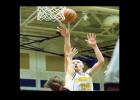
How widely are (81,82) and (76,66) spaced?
0.21m

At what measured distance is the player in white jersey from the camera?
523 cm

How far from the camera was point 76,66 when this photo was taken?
209 inches

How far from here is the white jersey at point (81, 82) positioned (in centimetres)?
528

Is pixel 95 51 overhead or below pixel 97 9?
below

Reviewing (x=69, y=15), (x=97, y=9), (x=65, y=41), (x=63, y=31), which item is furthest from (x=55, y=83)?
(x=97, y=9)

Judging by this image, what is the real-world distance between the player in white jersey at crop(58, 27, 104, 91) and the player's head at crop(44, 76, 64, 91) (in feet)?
0.23

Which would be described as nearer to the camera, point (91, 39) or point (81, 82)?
point (91, 39)

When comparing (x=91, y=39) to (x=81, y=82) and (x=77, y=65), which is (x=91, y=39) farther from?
(x=81, y=82)

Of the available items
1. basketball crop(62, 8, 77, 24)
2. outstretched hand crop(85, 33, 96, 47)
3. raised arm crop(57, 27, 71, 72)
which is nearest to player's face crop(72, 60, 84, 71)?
raised arm crop(57, 27, 71, 72)

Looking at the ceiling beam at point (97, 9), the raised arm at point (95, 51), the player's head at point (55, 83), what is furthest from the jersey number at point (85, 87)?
the ceiling beam at point (97, 9)

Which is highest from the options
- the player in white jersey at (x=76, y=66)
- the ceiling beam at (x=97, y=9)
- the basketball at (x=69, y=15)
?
the ceiling beam at (x=97, y=9)

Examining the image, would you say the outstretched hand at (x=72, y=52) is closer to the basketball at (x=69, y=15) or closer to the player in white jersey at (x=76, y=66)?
the player in white jersey at (x=76, y=66)
